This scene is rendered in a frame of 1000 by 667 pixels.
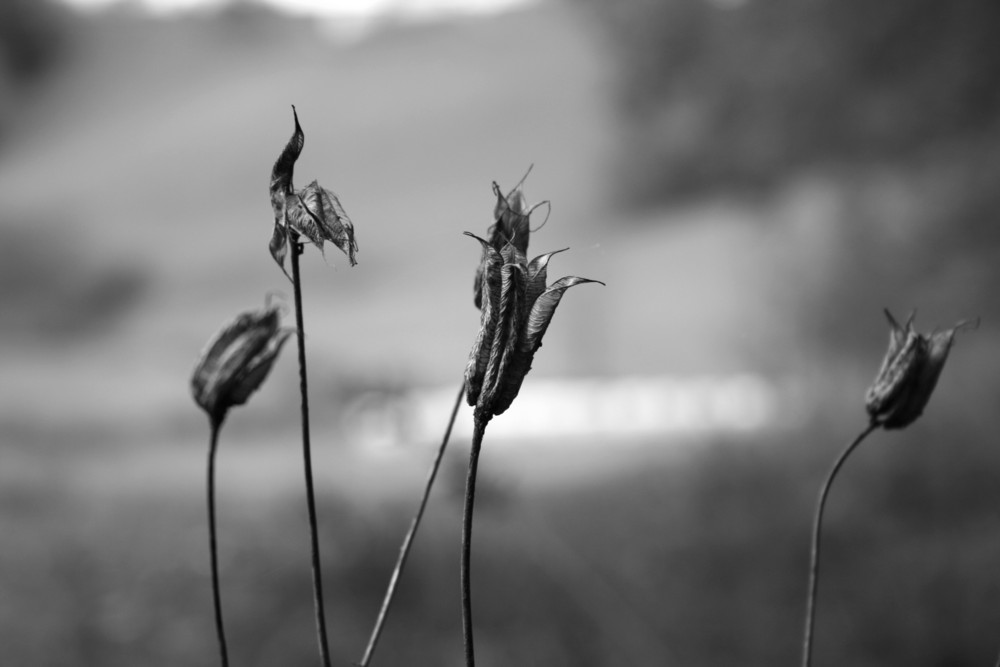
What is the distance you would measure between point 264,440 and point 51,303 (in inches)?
26.4

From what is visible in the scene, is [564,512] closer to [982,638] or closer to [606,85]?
[982,638]

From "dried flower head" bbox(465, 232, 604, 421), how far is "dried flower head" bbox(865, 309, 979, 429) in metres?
0.15

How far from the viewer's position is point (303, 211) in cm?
26

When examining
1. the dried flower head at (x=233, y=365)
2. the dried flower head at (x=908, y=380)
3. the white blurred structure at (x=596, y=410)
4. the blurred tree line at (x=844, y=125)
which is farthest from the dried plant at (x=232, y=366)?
the blurred tree line at (x=844, y=125)

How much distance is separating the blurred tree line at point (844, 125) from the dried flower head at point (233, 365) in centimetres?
239

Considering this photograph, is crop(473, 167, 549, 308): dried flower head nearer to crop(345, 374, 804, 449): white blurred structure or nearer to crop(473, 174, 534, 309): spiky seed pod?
crop(473, 174, 534, 309): spiky seed pod

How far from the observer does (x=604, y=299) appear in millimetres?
2906

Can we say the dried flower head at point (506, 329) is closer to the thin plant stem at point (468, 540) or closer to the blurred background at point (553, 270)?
the thin plant stem at point (468, 540)

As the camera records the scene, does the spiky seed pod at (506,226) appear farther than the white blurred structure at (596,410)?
No

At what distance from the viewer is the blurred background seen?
90.7 inches

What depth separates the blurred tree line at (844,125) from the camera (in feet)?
8.04

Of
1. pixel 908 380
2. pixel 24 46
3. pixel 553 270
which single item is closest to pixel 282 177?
pixel 908 380

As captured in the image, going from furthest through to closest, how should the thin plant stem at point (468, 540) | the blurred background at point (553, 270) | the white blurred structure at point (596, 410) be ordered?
the white blurred structure at point (596, 410) → the blurred background at point (553, 270) → the thin plant stem at point (468, 540)

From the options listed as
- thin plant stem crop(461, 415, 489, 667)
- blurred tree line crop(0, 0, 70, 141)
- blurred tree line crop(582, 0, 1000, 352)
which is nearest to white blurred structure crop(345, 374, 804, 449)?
blurred tree line crop(582, 0, 1000, 352)
